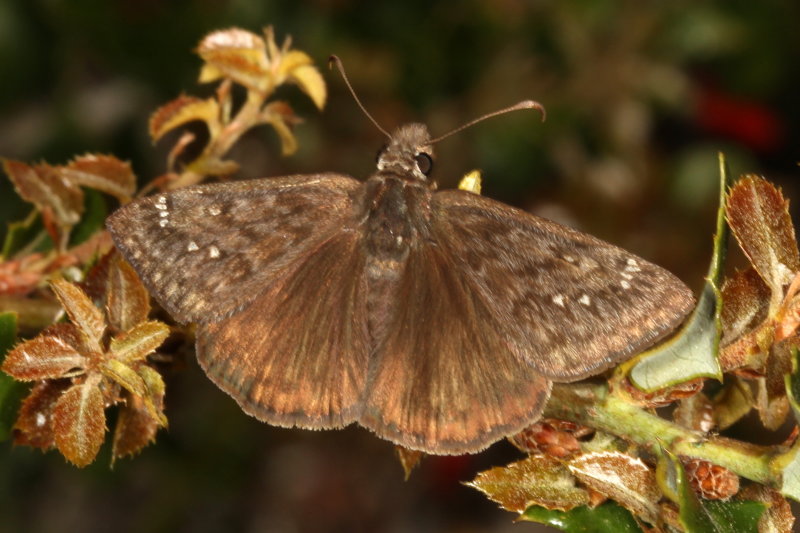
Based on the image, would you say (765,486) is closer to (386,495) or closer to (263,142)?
(263,142)

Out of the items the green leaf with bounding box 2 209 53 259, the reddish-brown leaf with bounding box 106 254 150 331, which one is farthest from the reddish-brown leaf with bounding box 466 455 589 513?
the green leaf with bounding box 2 209 53 259

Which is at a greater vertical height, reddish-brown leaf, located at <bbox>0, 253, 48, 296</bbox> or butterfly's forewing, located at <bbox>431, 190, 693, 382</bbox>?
butterfly's forewing, located at <bbox>431, 190, 693, 382</bbox>

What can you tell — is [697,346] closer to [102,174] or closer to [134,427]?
[134,427]

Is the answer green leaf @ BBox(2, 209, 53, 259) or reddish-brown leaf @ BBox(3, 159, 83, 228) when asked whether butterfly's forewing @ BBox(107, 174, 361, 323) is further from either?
green leaf @ BBox(2, 209, 53, 259)

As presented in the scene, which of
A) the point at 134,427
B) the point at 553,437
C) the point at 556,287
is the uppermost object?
the point at 556,287

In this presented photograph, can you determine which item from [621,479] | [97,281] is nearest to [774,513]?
[621,479]

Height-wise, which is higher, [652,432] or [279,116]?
[279,116]
